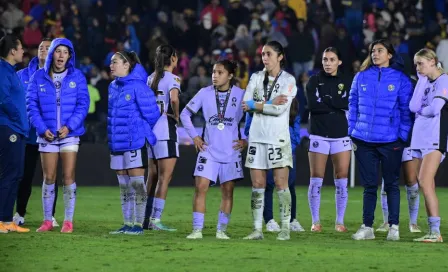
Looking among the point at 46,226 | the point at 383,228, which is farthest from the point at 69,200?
the point at 383,228

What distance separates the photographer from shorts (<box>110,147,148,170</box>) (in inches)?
490

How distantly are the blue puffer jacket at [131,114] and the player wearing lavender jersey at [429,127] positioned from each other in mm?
Result: 3064

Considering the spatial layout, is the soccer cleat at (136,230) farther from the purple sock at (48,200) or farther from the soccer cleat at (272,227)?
the soccer cleat at (272,227)

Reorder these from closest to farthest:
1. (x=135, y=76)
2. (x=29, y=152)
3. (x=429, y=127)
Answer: (x=429, y=127), (x=135, y=76), (x=29, y=152)

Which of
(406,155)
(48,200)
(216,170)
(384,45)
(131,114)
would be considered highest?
(384,45)

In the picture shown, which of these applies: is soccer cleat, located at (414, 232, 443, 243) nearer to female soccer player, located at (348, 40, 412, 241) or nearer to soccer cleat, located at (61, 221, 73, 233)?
female soccer player, located at (348, 40, 412, 241)

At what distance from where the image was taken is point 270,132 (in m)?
11.8

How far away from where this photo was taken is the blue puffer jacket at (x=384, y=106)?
12266mm

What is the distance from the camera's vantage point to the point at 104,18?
2684cm

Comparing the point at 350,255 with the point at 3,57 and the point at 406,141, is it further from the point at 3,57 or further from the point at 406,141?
the point at 3,57

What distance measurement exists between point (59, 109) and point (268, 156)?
2.73m

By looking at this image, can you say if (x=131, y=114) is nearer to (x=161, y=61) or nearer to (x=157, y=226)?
(x=161, y=61)

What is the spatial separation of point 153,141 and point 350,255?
10.5 feet

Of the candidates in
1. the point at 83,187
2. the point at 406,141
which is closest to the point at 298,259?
the point at 406,141
